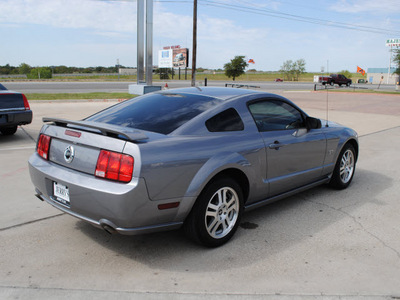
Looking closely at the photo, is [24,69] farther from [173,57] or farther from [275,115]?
[275,115]

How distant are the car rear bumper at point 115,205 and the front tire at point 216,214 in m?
0.18

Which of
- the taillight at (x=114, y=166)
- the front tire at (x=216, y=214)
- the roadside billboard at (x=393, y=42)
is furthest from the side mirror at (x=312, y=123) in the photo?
the roadside billboard at (x=393, y=42)

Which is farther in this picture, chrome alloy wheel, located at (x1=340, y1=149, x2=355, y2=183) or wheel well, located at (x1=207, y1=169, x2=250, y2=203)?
chrome alloy wheel, located at (x1=340, y1=149, x2=355, y2=183)

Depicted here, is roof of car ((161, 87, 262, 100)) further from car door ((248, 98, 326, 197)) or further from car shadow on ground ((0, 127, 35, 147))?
car shadow on ground ((0, 127, 35, 147))

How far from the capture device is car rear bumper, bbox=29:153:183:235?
3.01 metres

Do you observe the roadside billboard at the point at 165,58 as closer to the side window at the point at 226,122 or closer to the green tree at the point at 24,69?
the green tree at the point at 24,69

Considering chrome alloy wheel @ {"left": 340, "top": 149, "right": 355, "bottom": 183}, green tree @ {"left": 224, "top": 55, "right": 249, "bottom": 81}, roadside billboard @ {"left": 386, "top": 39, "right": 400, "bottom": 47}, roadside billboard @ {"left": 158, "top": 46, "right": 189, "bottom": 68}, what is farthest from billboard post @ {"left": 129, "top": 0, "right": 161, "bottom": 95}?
roadside billboard @ {"left": 386, "top": 39, "right": 400, "bottom": 47}

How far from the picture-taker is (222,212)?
3.68 meters

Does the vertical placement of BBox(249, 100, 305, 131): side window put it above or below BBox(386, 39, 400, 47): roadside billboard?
below

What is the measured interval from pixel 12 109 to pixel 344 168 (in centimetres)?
685

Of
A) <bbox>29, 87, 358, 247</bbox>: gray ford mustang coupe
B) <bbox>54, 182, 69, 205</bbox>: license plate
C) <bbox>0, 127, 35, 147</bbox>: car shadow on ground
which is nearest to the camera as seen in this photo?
<bbox>29, 87, 358, 247</bbox>: gray ford mustang coupe

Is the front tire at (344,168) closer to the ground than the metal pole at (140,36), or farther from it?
closer to the ground

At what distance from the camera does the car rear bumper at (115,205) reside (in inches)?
118

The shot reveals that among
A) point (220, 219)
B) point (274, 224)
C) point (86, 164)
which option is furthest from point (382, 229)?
point (86, 164)
